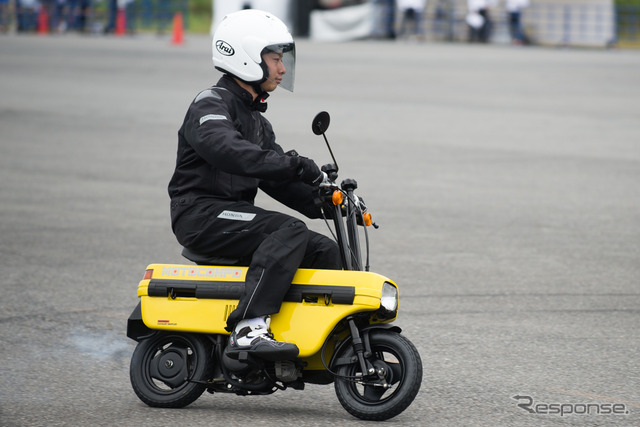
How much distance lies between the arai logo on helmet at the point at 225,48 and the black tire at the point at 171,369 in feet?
4.41

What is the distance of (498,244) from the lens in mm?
9180

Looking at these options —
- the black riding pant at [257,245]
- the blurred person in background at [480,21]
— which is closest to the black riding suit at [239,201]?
the black riding pant at [257,245]

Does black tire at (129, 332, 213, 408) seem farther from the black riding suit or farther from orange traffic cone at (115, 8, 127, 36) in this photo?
orange traffic cone at (115, 8, 127, 36)

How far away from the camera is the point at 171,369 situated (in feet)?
16.3

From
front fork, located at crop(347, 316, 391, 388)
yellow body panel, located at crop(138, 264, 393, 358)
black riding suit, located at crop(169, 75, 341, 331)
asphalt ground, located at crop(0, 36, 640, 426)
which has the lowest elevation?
asphalt ground, located at crop(0, 36, 640, 426)

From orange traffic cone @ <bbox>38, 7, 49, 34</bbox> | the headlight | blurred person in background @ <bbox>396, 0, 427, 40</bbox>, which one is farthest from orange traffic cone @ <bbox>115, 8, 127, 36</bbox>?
the headlight

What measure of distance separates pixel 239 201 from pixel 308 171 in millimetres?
436

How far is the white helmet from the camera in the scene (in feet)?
16.2

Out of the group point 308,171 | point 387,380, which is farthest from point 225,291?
point 387,380

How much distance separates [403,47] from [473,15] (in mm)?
4149

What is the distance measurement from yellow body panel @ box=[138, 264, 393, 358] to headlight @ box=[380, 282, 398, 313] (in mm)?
33

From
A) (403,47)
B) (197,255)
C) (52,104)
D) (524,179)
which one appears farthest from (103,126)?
(403,47)

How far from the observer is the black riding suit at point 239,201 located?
468cm

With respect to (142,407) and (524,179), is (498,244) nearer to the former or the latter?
(524,179)
